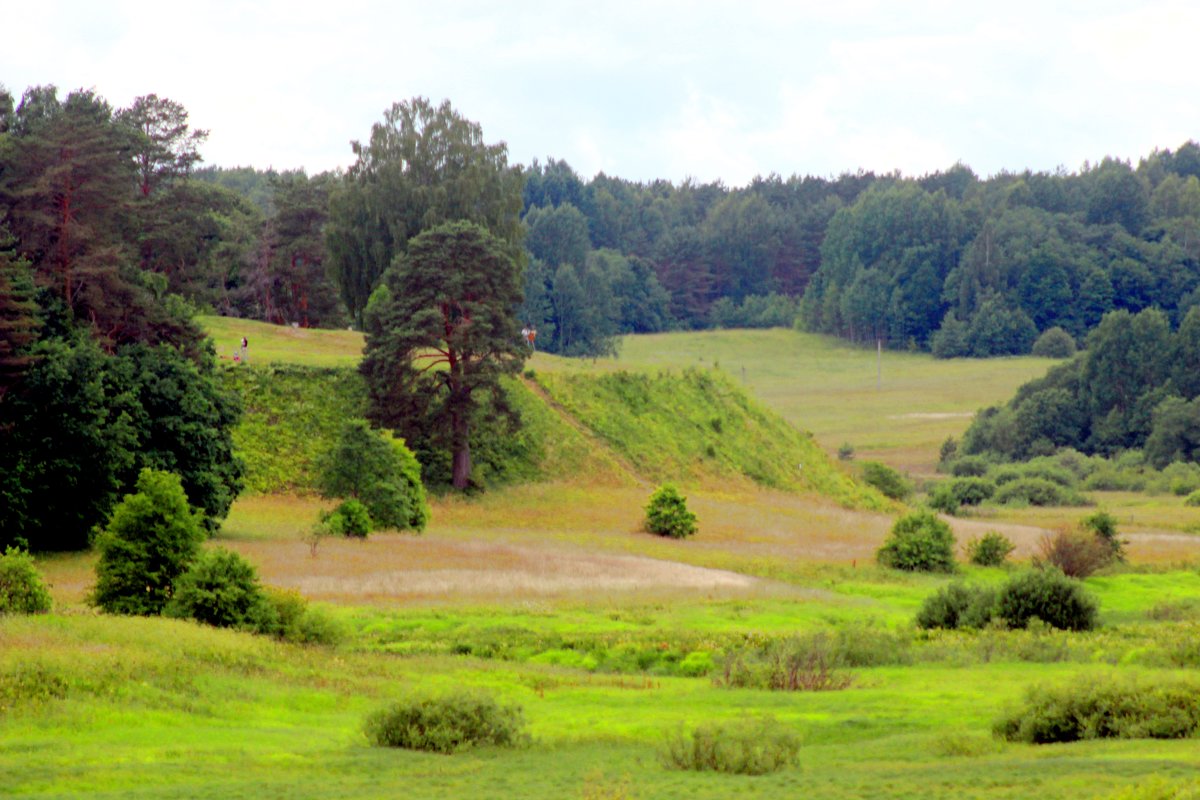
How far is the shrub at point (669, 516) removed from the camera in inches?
2061

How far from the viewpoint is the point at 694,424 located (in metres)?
74.3

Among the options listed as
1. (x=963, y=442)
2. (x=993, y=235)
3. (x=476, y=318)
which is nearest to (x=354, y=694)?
(x=476, y=318)

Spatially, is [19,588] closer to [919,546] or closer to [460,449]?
[919,546]

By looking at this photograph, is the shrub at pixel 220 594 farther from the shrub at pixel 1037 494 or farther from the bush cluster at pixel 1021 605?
the shrub at pixel 1037 494

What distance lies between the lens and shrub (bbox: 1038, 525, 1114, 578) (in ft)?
A: 146

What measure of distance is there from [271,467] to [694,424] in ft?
84.2

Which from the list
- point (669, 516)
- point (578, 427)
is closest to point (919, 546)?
point (669, 516)

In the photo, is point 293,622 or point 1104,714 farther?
point 293,622

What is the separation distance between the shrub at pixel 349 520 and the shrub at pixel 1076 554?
2160 centimetres

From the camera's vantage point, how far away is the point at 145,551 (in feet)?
86.6

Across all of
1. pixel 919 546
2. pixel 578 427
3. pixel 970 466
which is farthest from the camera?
pixel 970 466

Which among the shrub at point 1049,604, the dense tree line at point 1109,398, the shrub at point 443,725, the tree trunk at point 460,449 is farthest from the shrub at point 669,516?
the dense tree line at point 1109,398

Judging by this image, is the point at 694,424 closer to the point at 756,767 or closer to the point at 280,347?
the point at 280,347

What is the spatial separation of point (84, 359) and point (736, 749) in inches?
1220
